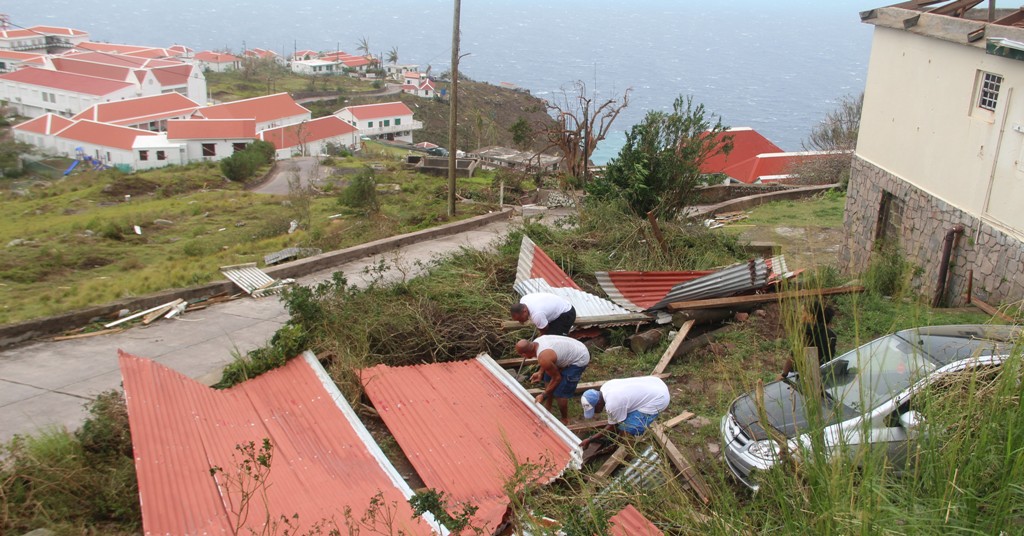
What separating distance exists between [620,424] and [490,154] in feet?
172

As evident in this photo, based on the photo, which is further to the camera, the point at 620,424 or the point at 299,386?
the point at 299,386

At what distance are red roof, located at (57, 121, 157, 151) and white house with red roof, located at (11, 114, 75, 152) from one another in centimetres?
167

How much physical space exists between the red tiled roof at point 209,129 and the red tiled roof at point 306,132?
4.85 feet

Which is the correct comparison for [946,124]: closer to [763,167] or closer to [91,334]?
[91,334]

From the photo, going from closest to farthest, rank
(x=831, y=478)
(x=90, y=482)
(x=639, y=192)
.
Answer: (x=831, y=478), (x=90, y=482), (x=639, y=192)

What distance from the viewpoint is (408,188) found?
2980 centimetres

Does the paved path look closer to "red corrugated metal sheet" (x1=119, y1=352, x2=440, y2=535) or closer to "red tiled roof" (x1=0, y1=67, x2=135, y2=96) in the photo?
"red corrugated metal sheet" (x1=119, y1=352, x2=440, y2=535)

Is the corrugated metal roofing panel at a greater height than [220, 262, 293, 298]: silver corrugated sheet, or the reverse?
the corrugated metal roofing panel

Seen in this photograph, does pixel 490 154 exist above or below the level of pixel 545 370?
below

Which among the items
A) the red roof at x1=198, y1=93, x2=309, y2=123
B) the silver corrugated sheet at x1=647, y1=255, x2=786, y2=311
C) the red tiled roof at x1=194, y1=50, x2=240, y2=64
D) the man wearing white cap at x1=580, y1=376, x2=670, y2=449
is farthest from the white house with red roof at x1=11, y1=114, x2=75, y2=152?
the man wearing white cap at x1=580, y1=376, x2=670, y2=449

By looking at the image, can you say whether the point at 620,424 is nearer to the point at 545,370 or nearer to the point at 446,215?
the point at 545,370

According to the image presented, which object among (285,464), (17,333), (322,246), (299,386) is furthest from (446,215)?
(285,464)

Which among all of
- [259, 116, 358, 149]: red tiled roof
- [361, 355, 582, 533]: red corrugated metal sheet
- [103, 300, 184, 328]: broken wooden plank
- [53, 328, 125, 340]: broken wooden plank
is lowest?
[259, 116, 358, 149]: red tiled roof

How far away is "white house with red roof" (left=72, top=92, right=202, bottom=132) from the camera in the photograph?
66312 mm
